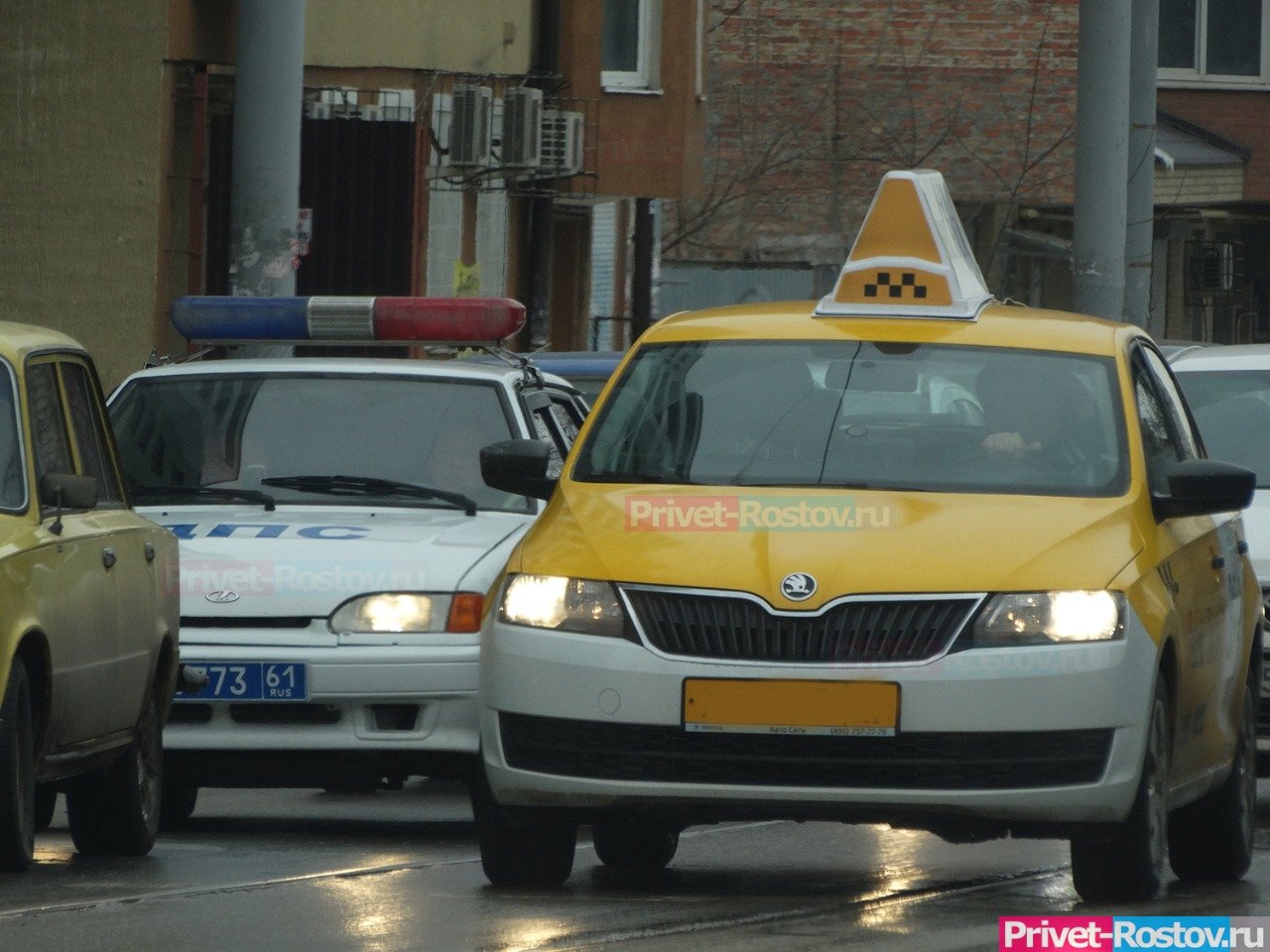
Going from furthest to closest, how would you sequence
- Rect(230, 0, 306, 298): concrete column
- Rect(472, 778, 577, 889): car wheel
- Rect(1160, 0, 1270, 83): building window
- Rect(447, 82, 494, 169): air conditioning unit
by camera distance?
Rect(1160, 0, 1270, 83): building window < Rect(447, 82, 494, 169): air conditioning unit < Rect(230, 0, 306, 298): concrete column < Rect(472, 778, 577, 889): car wheel

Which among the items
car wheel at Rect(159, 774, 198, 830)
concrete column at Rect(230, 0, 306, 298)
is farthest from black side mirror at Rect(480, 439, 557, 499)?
concrete column at Rect(230, 0, 306, 298)

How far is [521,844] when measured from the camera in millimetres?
7992

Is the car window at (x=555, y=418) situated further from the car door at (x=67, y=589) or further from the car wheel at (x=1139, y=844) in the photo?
the car wheel at (x=1139, y=844)

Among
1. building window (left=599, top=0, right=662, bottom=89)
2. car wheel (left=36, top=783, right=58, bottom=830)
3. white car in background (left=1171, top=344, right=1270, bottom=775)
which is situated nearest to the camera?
car wheel (left=36, top=783, right=58, bottom=830)

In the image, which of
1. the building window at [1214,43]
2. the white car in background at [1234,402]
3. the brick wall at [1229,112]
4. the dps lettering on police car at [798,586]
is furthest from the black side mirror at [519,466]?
the building window at [1214,43]

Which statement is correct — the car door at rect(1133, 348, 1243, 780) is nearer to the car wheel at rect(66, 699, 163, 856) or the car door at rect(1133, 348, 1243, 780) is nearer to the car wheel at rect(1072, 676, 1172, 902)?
the car wheel at rect(1072, 676, 1172, 902)

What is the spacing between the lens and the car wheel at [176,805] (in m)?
10.7

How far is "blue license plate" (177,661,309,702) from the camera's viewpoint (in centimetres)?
976

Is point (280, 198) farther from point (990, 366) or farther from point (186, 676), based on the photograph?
point (990, 366)

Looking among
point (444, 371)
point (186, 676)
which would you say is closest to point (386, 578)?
point (186, 676)

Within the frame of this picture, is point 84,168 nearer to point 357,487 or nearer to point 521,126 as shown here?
point 521,126

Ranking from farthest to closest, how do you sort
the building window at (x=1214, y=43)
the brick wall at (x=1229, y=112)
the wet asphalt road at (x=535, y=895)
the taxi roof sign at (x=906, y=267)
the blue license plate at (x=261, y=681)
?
the building window at (x=1214, y=43)
the brick wall at (x=1229, y=112)
the blue license plate at (x=261, y=681)
the taxi roof sign at (x=906, y=267)
the wet asphalt road at (x=535, y=895)

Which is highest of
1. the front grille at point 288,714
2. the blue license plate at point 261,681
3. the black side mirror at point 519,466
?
the black side mirror at point 519,466

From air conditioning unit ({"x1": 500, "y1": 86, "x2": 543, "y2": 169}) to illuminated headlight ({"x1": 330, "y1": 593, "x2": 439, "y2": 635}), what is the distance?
576 inches
